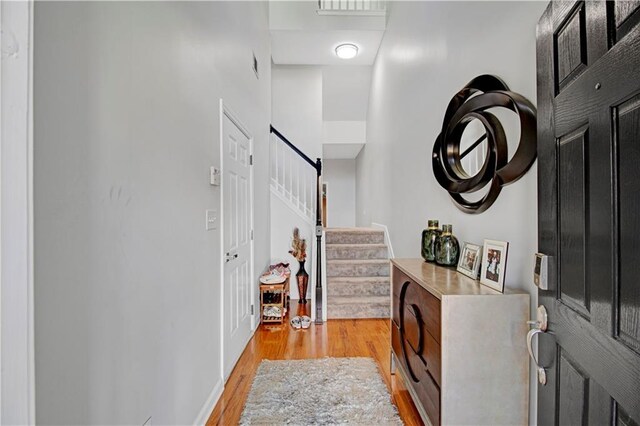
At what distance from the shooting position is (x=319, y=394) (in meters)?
2.05

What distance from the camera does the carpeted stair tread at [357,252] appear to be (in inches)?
164

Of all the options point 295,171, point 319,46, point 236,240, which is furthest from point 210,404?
point 319,46

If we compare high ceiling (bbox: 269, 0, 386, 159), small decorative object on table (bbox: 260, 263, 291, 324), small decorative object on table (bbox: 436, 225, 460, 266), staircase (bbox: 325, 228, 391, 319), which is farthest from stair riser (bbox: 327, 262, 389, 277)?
high ceiling (bbox: 269, 0, 386, 159)

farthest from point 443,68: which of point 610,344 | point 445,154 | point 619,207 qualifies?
point 610,344

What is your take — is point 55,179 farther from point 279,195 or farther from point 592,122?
point 279,195

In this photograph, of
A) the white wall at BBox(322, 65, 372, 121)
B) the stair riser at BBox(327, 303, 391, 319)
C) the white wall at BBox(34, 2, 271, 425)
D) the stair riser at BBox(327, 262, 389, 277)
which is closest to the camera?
the white wall at BBox(34, 2, 271, 425)

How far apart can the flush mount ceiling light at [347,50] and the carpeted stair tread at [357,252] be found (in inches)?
115

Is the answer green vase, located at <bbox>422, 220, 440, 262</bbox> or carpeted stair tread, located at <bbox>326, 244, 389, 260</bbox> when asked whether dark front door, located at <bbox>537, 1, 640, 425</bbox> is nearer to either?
green vase, located at <bbox>422, 220, 440, 262</bbox>

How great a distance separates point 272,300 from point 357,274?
116 centimetres

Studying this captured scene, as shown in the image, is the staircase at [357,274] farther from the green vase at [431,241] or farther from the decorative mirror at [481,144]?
the decorative mirror at [481,144]

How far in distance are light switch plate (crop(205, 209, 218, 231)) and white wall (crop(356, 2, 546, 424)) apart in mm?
1618

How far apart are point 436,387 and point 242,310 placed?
1.76 metres

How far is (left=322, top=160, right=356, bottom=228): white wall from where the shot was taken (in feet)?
27.8

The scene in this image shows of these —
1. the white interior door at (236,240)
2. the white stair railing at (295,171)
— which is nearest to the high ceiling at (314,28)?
the white stair railing at (295,171)
